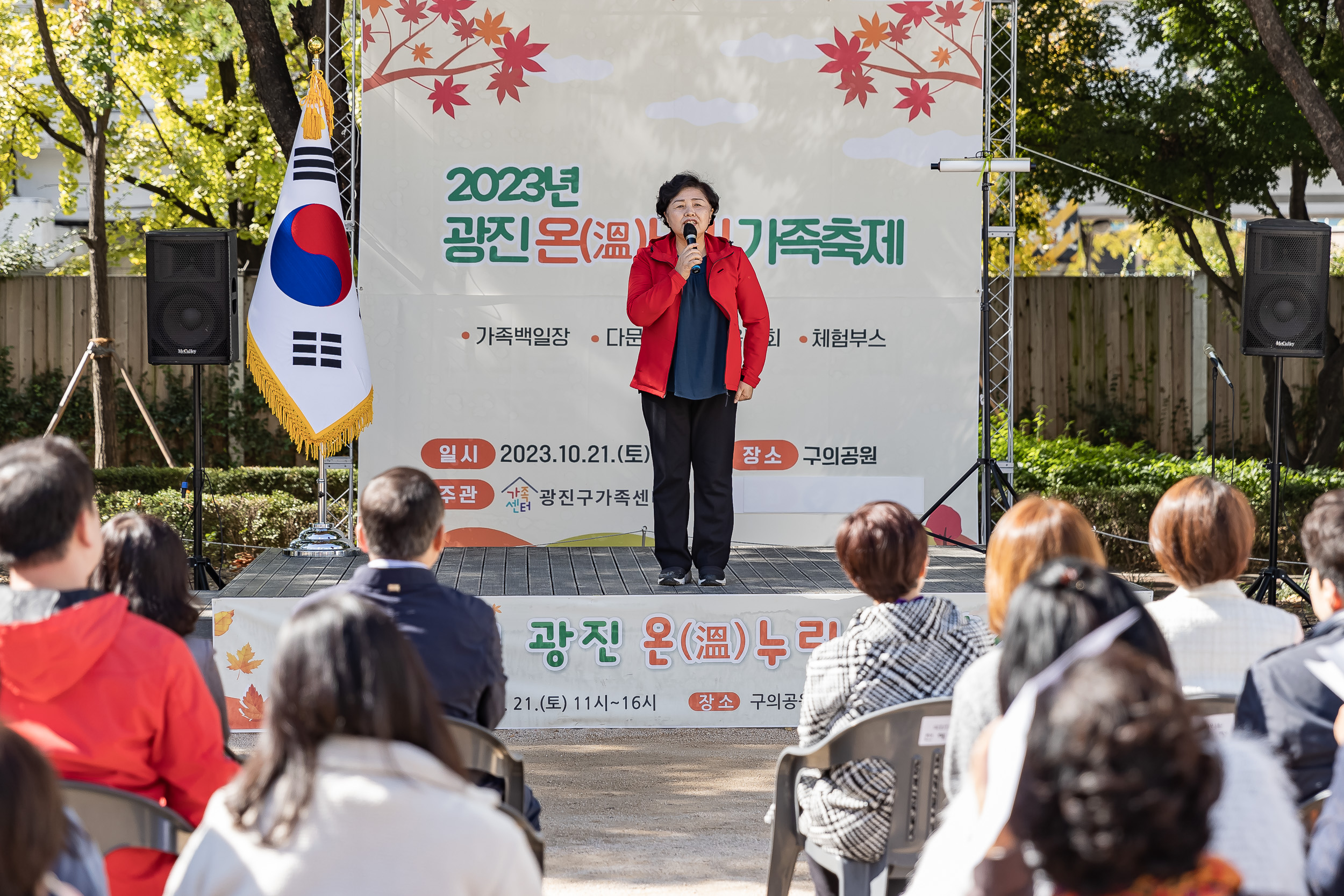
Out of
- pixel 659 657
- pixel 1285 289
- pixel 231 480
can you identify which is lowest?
pixel 659 657

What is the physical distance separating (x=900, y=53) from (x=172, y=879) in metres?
5.54

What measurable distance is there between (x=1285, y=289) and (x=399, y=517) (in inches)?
179

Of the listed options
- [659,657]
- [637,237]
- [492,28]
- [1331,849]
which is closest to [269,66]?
[492,28]

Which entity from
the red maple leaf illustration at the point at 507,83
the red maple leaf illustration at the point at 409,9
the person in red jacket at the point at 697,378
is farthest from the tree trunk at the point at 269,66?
the person in red jacket at the point at 697,378

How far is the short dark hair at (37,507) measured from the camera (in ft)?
5.31

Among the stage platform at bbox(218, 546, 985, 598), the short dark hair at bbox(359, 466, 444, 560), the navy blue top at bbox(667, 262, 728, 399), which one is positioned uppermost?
the navy blue top at bbox(667, 262, 728, 399)

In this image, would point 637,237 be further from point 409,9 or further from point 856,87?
point 409,9

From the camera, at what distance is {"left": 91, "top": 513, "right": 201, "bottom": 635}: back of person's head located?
1.92 meters

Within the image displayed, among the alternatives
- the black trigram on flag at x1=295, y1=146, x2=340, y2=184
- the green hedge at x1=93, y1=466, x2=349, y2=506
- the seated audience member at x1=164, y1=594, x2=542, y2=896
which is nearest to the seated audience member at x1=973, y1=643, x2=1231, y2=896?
the seated audience member at x1=164, y1=594, x2=542, y2=896

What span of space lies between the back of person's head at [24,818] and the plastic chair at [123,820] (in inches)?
23.6

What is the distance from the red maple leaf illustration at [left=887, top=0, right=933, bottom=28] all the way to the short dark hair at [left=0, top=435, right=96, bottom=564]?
205 inches

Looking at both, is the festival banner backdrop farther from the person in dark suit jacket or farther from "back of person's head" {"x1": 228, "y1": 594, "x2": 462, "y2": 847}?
"back of person's head" {"x1": 228, "y1": 594, "x2": 462, "y2": 847}

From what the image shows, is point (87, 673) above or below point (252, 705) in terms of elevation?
above

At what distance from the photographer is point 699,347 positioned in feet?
14.6
